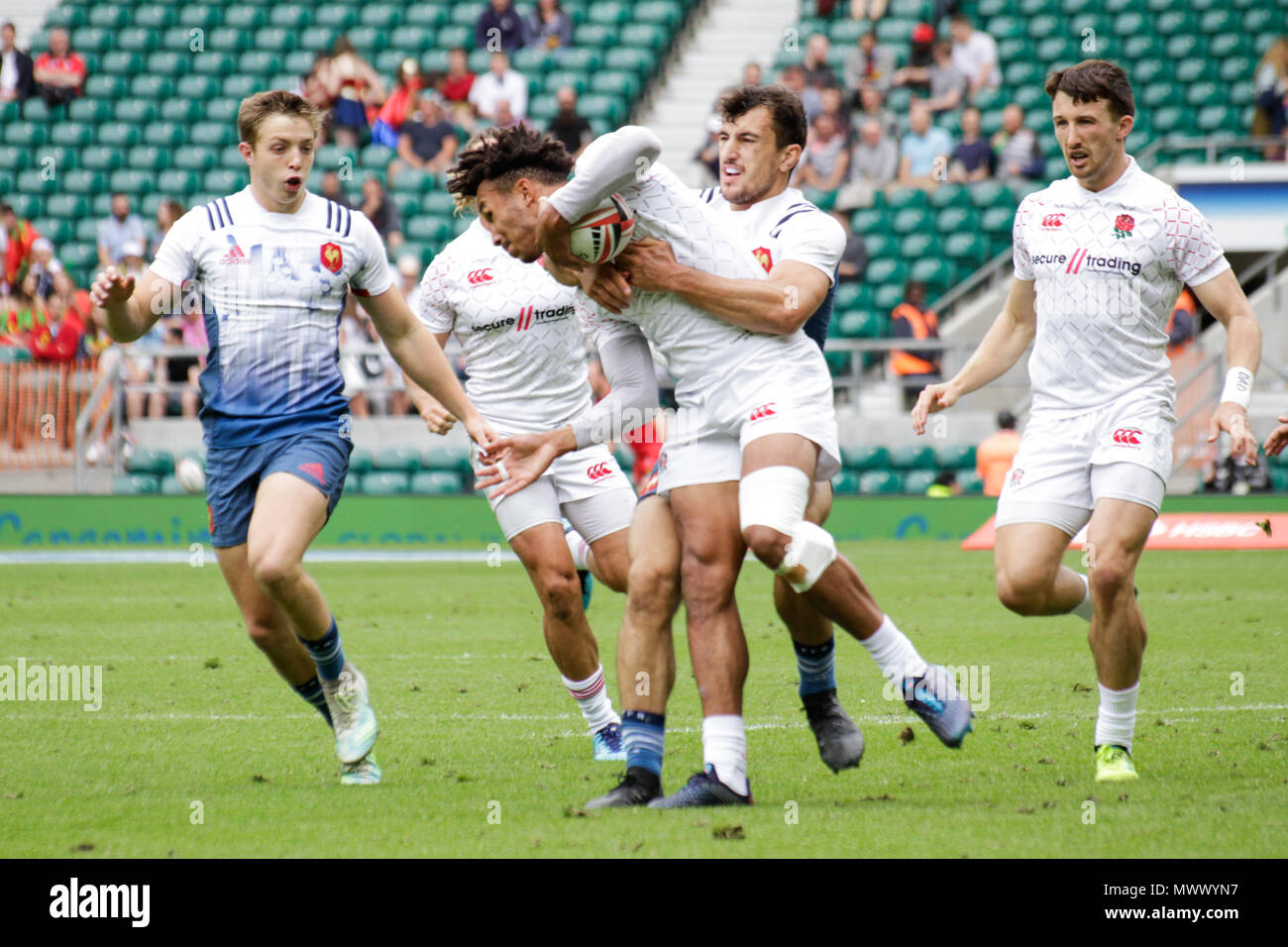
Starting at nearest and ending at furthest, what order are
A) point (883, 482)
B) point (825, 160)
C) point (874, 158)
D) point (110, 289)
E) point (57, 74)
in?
point (110, 289) → point (883, 482) → point (825, 160) → point (874, 158) → point (57, 74)

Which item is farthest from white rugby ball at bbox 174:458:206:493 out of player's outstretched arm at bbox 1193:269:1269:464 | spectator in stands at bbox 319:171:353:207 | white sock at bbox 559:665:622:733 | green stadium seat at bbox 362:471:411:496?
player's outstretched arm at bbox 1193:269:1269:464

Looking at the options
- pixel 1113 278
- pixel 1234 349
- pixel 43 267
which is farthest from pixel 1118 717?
pixel 43 267

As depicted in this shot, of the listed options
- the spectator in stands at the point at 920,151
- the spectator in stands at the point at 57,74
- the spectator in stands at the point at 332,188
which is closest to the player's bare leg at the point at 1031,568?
the spectator in stands at the point at 920,151

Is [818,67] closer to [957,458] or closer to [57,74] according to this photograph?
[957,458]

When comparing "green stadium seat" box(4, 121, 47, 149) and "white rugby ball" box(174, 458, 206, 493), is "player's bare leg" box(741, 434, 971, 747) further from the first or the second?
"green stadium seat" box(4, 121, 47, 149)

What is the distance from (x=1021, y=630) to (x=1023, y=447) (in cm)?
422

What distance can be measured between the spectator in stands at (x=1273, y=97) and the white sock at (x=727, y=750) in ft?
57.3

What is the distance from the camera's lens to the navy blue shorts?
5.93 metres

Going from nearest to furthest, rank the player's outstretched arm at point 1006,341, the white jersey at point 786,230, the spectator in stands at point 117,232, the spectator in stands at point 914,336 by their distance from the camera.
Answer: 1. the white jersey at point 786,230
2. the player's outstretched arm at point 1006,341
3. the spectator in stands at point 914,336
4. the spectator in stands at point 117,232

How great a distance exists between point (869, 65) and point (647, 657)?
18.0m

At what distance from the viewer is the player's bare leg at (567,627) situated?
257 inches

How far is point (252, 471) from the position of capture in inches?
236

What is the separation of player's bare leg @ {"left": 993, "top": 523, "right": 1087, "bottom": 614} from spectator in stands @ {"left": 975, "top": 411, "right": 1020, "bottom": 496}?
10.1 m

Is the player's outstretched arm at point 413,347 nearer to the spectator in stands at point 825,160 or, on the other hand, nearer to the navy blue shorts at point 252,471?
the navy blue shorts at point 252,471
